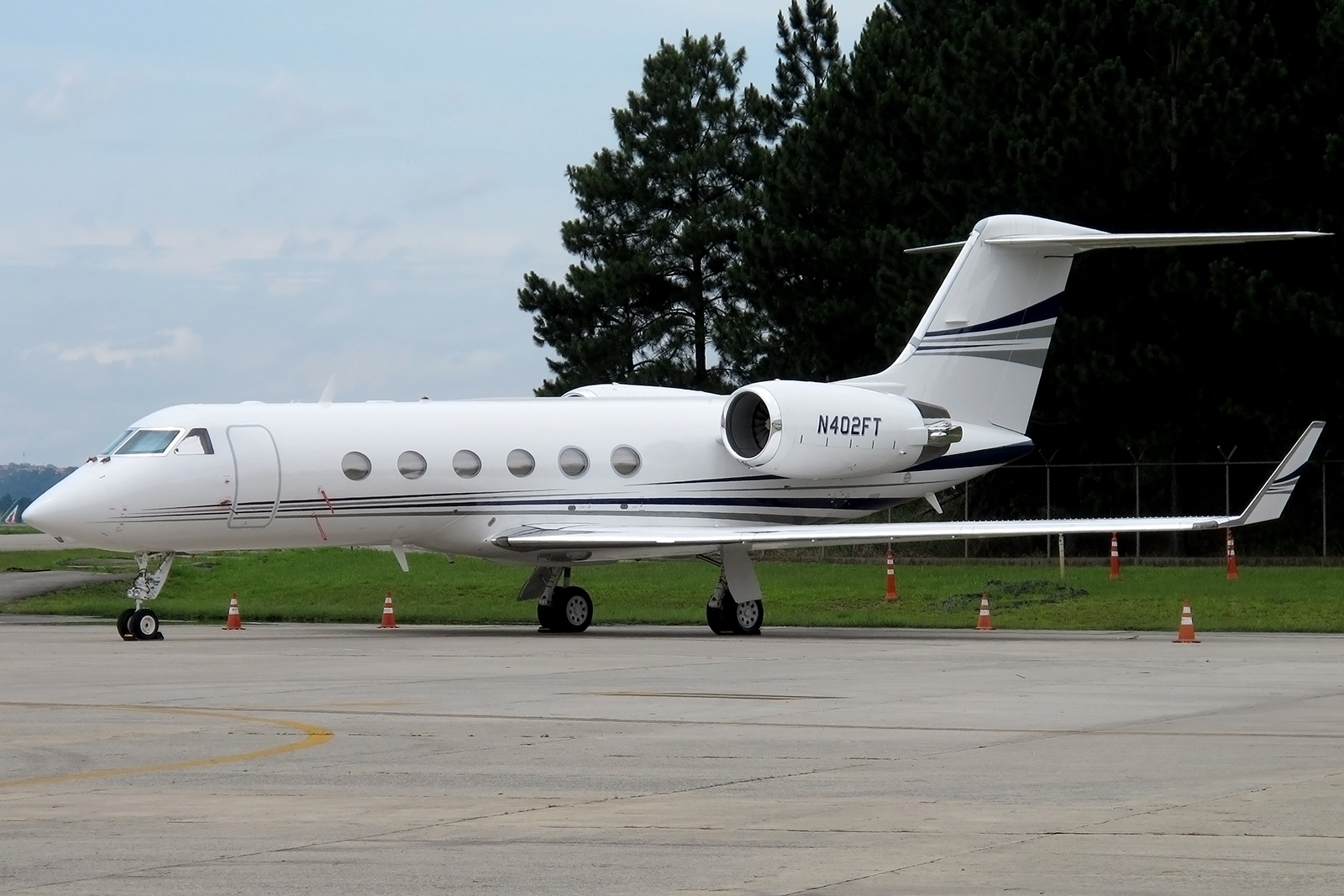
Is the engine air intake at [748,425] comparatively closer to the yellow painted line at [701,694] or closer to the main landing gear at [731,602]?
the main landing gear at [731,602]

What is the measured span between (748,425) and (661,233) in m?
35.3

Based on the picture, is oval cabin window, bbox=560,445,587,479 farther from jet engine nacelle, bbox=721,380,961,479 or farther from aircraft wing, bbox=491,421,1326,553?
jet engine nacelle, bbox=721,380,961,479

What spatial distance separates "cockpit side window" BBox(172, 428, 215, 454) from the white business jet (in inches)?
1.1

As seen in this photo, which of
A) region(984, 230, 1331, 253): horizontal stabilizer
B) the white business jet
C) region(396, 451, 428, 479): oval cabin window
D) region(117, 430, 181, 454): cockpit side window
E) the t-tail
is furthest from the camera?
the t-tail

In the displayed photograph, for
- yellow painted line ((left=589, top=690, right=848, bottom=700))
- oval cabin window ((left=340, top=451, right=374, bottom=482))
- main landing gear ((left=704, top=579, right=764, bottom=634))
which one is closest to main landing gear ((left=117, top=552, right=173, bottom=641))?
oval cabin window ((left=340, top=451, right=374, bottom=482))

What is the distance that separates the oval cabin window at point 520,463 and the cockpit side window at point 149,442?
4204 millimetres

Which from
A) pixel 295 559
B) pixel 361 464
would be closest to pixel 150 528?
pixel 361 464

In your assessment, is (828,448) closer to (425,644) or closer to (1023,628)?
(1023,628)

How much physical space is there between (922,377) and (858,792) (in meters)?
18.4

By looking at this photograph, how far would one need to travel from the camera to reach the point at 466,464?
24.8m

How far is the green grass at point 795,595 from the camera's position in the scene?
2702cm

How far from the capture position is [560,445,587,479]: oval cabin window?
25.5 m

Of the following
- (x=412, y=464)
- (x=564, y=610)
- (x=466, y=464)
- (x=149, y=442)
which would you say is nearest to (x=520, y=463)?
(x=466, y=464)

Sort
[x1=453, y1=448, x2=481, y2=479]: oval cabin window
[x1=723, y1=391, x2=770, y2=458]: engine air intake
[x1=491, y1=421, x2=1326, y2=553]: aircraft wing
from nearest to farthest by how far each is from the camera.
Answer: [x1=491, y1=421, x2=1326, y2=553]: aircraft wing
[x1=453, y1=448, x2=481, y2=479]: oval cabin window
[x1=723, y1=391, x2=770, y2=458]: engine air intake
